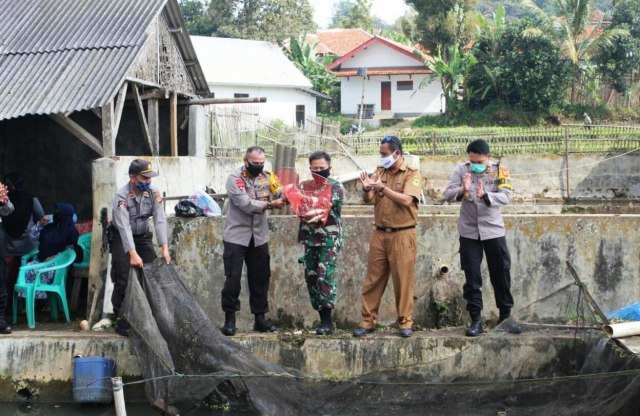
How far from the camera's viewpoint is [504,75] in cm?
3538

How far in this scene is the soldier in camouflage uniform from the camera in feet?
25.4

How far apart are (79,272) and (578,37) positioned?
30617 mm

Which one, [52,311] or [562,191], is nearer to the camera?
[52,311]

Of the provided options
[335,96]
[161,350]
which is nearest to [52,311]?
[161,350]

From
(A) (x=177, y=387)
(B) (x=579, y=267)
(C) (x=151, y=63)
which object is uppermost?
(C) (x=151, y=63)

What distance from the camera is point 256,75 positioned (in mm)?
37562

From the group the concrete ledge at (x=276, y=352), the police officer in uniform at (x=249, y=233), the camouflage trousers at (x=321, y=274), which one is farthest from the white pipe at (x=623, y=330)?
the police officer in uniform at (x=249, y=233)

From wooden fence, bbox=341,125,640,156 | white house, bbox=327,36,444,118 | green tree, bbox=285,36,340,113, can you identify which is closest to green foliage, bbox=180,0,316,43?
green tree, bbox=285,36,340,113

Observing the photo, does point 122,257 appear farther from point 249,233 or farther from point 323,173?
point 323,173

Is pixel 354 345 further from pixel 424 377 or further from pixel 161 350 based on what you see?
pixel 161 350

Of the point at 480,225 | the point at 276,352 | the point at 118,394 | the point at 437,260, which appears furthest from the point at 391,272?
the point at 118,394

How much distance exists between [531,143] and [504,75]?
1032 centimetres

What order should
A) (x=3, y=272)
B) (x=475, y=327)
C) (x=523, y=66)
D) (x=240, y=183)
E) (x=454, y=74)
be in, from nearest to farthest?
(x=475, y=327)
(x=240, y=183)
(x=3, y=272)
(x=523, y=66)
(x=454, y=74)

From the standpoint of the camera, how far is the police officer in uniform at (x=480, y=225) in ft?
24.8
